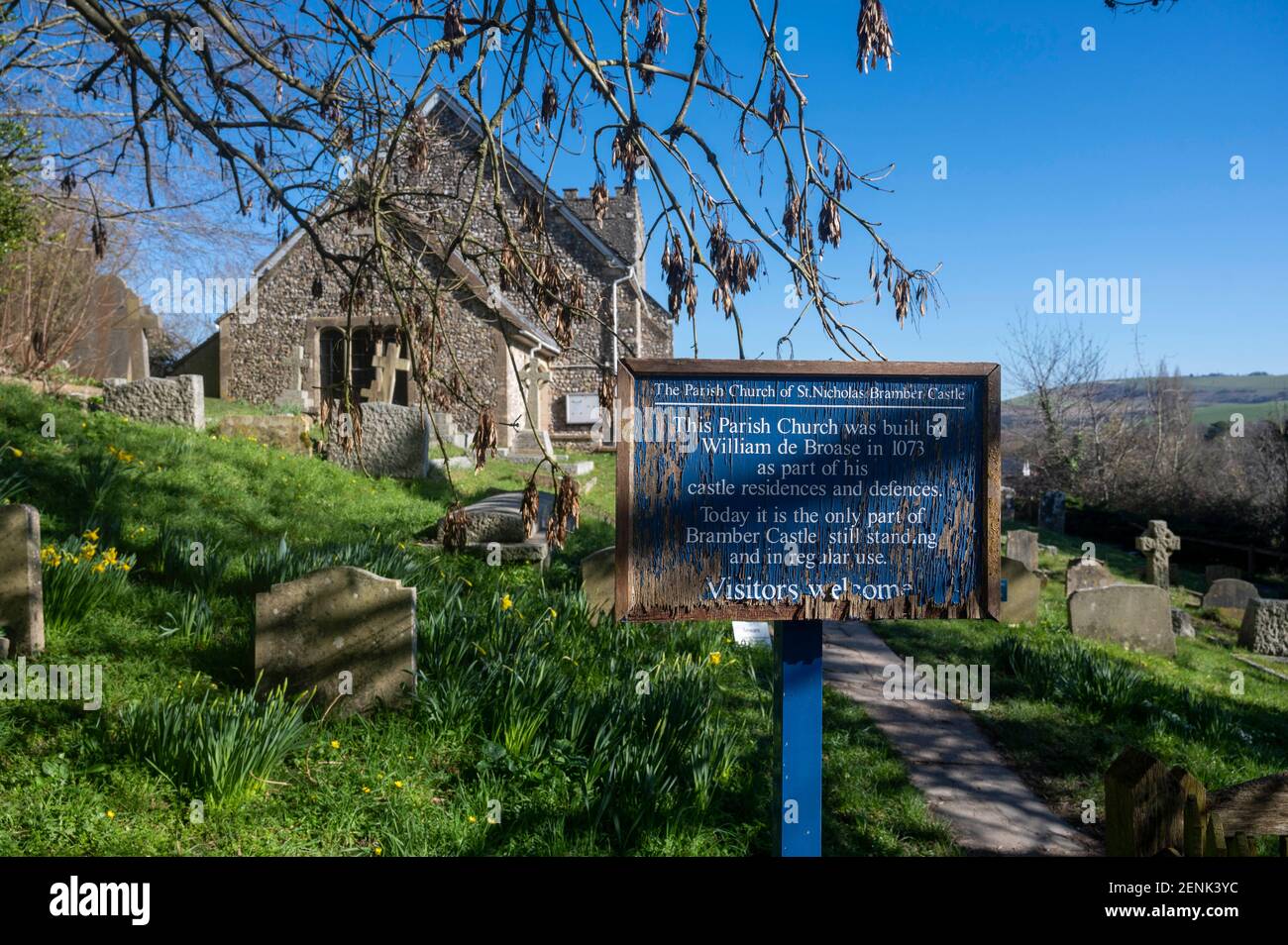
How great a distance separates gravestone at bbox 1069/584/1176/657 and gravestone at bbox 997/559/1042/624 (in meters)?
0.47

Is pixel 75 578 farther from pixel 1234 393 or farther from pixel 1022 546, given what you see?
pixel 1234 393

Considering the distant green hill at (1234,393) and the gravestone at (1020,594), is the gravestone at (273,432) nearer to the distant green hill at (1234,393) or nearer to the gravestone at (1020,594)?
the gravestone at (1020,594)

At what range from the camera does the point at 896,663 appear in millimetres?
7398

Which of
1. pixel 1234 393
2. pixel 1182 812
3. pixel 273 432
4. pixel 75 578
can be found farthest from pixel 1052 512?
pixel 1234 393

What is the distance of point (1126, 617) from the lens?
29.6ft

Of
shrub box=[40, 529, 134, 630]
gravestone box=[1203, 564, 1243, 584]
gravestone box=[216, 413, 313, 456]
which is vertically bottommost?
gravestone box=[1203, 564, 1243, 584]

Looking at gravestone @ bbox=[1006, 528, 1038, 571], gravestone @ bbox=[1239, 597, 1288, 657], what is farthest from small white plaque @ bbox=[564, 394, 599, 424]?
gravestone @ bbox=[1239, 597, 1288, 657]

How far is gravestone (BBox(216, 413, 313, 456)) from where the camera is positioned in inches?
460

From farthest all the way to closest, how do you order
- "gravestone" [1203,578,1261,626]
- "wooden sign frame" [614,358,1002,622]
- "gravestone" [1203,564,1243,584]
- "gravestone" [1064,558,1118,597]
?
1. "gravestone" [1203,564,1243,584]
2. "gravestone" [1203,578,1261,626]
3. "gravestone" [1064,558,1118,597]
4. "wooden sign frame" [614,358,1002,622]

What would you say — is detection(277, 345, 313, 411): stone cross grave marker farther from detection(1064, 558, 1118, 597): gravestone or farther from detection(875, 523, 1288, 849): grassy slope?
detection(1064, 558, 1118, 597): gravestone

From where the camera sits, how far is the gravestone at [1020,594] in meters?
9.31

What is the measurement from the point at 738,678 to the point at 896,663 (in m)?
2.03

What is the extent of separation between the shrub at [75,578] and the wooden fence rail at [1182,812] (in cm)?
554

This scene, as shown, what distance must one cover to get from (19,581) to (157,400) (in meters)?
7.29
